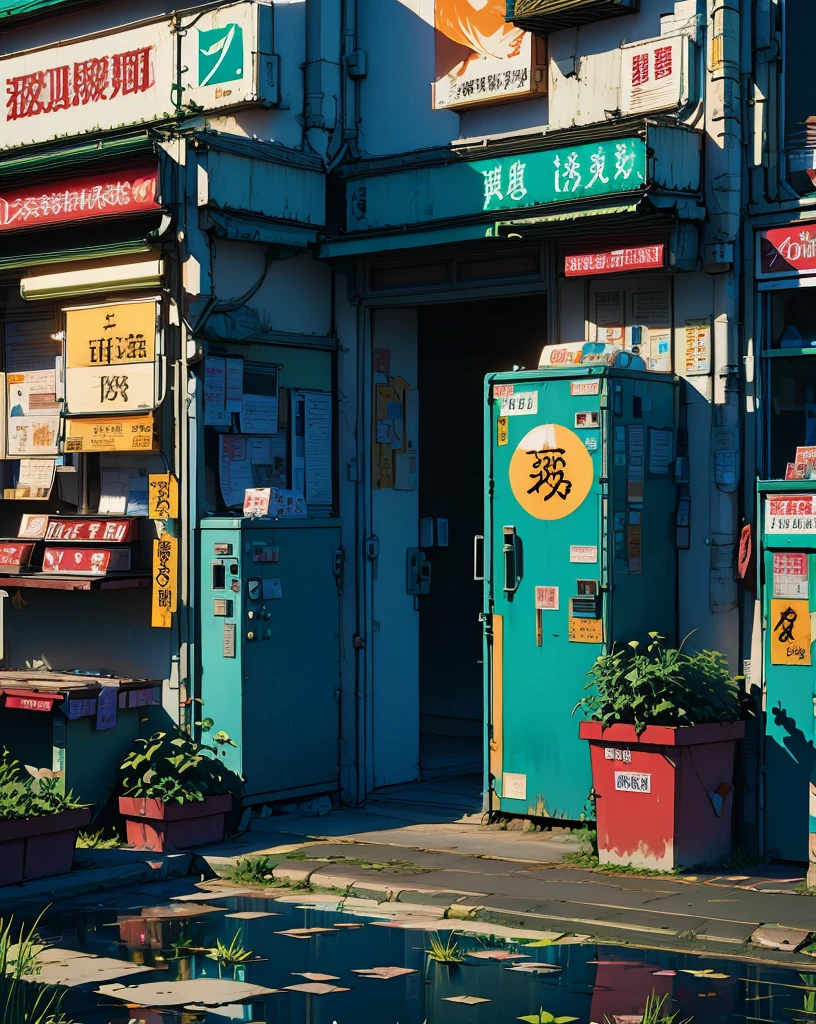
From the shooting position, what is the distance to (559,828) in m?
11.1

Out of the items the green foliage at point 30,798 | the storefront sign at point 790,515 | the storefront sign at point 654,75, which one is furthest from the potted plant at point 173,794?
the storefront sign at point 654,75

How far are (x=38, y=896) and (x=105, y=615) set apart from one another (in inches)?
147

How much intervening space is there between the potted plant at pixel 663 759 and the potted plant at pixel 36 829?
130 inches

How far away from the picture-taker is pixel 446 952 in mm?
7891

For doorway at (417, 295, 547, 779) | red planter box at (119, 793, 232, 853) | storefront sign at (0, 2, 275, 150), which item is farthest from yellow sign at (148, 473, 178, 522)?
doorway at (417, 295, 547, 779)

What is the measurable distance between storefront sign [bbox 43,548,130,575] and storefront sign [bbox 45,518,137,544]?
85 millimetres

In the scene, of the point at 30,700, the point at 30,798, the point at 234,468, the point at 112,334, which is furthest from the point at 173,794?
the point at 112,334

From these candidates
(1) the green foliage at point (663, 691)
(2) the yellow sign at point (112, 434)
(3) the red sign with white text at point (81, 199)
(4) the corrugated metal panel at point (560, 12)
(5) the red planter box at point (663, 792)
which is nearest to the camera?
(5) the red planter box at point (663, 792)

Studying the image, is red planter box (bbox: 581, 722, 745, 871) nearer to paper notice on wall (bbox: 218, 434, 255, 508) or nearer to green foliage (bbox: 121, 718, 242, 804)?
green foliage (bbox: 121, 718, 242, 804)

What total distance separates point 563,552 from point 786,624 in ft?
5.23

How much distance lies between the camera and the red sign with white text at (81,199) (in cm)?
1186

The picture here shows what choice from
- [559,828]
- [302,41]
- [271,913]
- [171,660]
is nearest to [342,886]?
[271,913]

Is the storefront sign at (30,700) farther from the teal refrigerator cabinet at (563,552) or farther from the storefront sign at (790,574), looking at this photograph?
the storefront sign at (790,574)

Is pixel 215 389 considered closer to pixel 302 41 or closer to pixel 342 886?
pixel 302 41
